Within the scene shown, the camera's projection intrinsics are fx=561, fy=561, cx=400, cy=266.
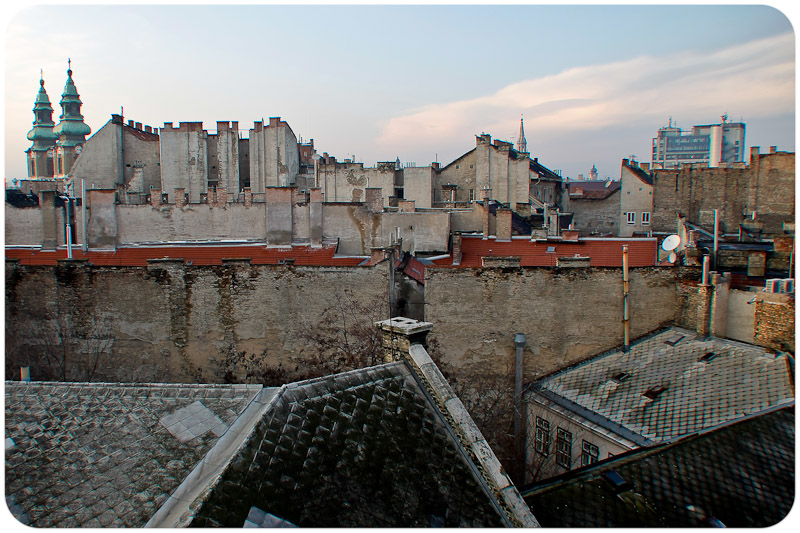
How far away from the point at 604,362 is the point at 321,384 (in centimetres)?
1117

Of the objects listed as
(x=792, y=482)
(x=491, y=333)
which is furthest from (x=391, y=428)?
(x=491, y=333)

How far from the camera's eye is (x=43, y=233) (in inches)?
867

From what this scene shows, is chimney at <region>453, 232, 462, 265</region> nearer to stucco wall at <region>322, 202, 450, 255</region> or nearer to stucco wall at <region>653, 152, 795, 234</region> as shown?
stucco wall at <region>322, 202, 450, 255</region>

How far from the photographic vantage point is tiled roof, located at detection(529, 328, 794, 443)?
11859 mm

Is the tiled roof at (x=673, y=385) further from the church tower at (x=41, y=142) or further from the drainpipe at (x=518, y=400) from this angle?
the church tower at (x=41, y=142)

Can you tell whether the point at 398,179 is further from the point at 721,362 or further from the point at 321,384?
the point at 321,384

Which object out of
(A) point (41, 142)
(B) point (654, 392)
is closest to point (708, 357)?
(B) point (654, 392)

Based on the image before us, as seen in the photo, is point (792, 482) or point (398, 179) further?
point (398, 179)

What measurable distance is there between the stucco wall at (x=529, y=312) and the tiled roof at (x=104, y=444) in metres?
8.34

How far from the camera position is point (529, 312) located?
15.6 meters

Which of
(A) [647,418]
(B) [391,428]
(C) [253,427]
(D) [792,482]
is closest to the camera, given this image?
(C) [253,427]

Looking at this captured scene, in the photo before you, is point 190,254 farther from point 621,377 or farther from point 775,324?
point 775,324

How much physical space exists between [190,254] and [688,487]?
17048mm

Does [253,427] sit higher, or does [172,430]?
[253,427]
